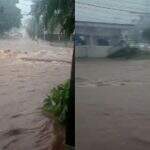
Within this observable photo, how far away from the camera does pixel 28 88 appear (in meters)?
3.33

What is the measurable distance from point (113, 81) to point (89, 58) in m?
0.18

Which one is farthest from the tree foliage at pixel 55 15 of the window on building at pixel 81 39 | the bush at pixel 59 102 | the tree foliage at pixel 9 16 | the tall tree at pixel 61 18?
the window on building at pixel 81 39

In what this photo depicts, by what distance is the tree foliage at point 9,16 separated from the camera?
312 centimetres

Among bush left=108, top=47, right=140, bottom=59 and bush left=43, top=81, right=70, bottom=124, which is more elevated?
bush left=108, top=47, right=140, bottom=59

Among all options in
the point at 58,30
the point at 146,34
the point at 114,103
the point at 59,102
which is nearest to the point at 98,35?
the point at 146,34

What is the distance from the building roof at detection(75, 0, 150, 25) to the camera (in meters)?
1.83

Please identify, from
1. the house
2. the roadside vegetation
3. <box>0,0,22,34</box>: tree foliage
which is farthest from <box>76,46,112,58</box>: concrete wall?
<box>0,0,22,34</box>: tree foliage

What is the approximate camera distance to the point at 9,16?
3156 millimetres

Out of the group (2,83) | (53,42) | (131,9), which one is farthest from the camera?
(2,83)

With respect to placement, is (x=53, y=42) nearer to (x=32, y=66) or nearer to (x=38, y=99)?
(x=32, y=66)

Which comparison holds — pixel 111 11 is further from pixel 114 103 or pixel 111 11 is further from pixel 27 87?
pixel 27 87

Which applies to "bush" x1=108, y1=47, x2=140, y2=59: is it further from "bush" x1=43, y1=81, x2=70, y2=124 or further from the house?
"bush" x1=43, y1=81, x2=70, y2=124

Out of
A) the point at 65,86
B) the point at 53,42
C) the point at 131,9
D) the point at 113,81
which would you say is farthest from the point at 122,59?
the point at 65,86

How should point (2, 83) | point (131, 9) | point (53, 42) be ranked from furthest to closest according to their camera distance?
point (2, 83)
point (53, 42)
point (131, 9)
